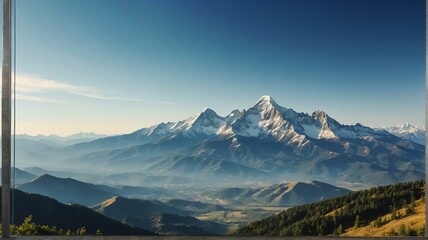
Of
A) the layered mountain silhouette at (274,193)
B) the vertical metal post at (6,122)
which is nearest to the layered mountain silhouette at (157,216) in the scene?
the layered mountain silhouette at (274,193)

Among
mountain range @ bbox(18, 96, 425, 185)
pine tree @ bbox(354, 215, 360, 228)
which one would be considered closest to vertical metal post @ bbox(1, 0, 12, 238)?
mountain range @ bbox(18, 96, 425, 185)

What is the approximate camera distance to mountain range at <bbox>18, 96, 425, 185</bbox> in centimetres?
795

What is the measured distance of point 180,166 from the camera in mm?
12969

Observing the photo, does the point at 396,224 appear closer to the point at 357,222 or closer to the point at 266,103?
the point at 357,222

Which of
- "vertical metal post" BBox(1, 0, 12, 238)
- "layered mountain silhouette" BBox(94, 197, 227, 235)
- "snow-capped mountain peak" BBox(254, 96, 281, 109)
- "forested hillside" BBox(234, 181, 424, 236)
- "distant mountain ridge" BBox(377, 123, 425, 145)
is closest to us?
"vertical metal post" BBox(1, 0, 12, 238)

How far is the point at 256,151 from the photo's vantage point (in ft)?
A: 39.6

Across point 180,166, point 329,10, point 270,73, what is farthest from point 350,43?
point 180,166

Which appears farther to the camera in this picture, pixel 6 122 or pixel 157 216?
pixel 157 216

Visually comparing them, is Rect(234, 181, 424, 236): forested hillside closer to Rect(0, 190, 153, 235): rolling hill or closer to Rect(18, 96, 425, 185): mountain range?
Rect(18, 96, 425, 185): mountain range

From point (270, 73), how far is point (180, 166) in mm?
6780

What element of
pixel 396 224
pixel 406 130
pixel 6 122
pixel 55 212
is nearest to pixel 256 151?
pixel 406 130

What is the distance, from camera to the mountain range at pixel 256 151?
26.1 feet

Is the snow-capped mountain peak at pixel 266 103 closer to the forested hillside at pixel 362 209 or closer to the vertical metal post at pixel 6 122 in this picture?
the forested hillside at pixel 362 209

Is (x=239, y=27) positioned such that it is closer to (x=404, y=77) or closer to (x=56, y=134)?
(x=404, y=77)
